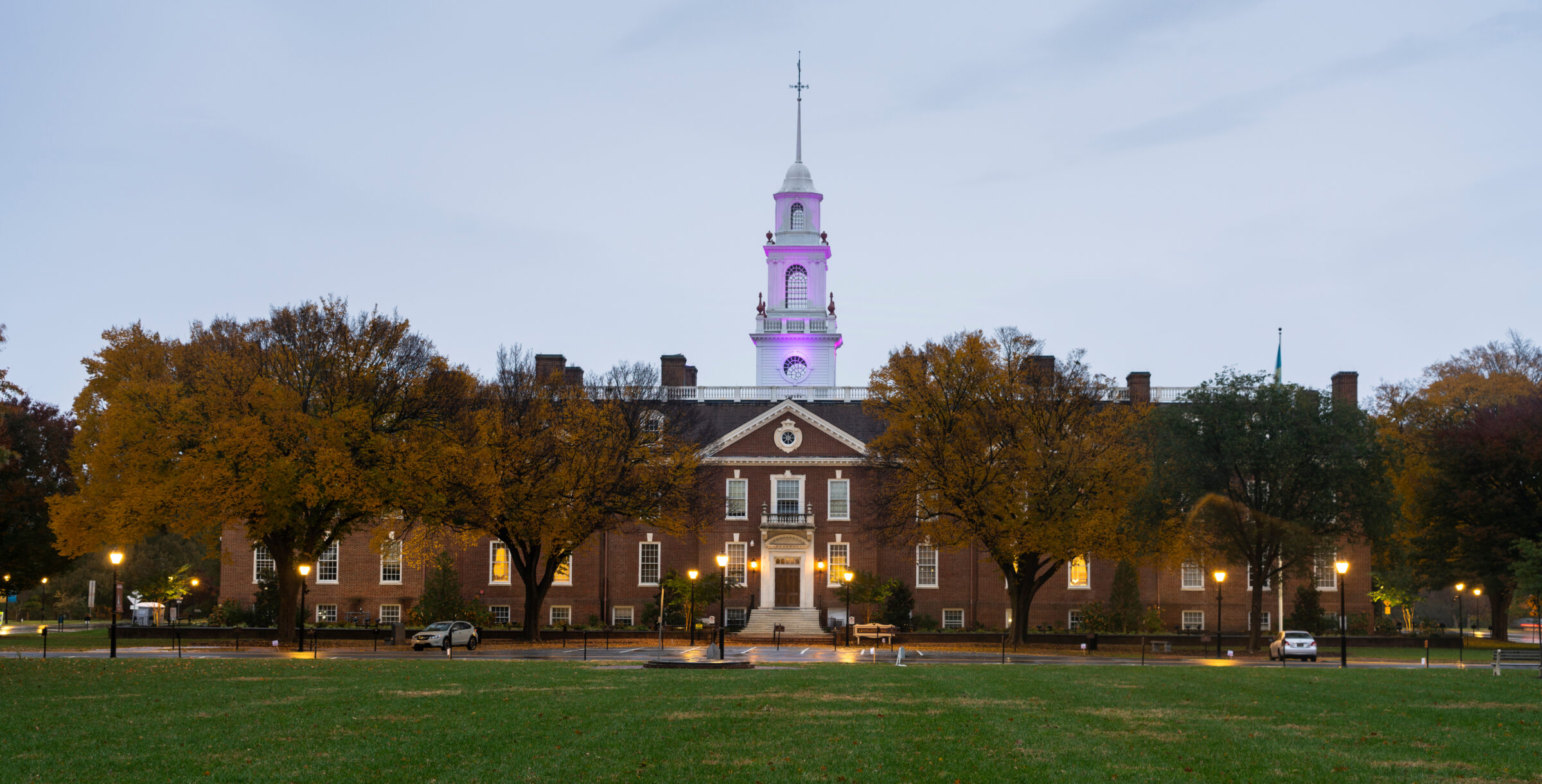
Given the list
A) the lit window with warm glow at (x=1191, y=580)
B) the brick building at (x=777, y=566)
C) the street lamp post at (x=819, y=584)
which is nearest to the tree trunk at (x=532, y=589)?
the brick building at (x=777, y=566)

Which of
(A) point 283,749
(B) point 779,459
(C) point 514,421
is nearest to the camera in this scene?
(A) point 283,749

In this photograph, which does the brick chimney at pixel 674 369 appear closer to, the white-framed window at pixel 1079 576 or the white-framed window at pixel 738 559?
the white-framed window at pixel 738 559

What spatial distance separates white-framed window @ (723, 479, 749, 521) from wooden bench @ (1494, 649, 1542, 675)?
3277cm

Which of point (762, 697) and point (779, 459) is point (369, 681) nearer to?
point (762, 697)

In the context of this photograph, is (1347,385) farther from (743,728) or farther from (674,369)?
(743,728)

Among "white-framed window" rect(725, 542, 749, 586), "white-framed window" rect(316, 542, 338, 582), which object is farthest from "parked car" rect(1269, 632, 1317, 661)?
"white-framed window" rect(316, 542, 338, 582)

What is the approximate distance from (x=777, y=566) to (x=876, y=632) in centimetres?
1440

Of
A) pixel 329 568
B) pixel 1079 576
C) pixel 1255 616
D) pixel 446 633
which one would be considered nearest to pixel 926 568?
pixel 1079 576

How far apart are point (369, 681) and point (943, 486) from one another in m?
27.9

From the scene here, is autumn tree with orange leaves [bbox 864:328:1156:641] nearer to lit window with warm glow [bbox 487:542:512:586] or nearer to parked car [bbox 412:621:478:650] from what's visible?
parked car [bbox 412:621:478:650]

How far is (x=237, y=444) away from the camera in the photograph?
143 ft

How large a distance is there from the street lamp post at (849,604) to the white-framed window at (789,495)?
417 cm

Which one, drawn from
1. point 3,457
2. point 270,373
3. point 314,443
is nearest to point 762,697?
point 3,457

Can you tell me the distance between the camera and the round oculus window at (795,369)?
82.2 m
